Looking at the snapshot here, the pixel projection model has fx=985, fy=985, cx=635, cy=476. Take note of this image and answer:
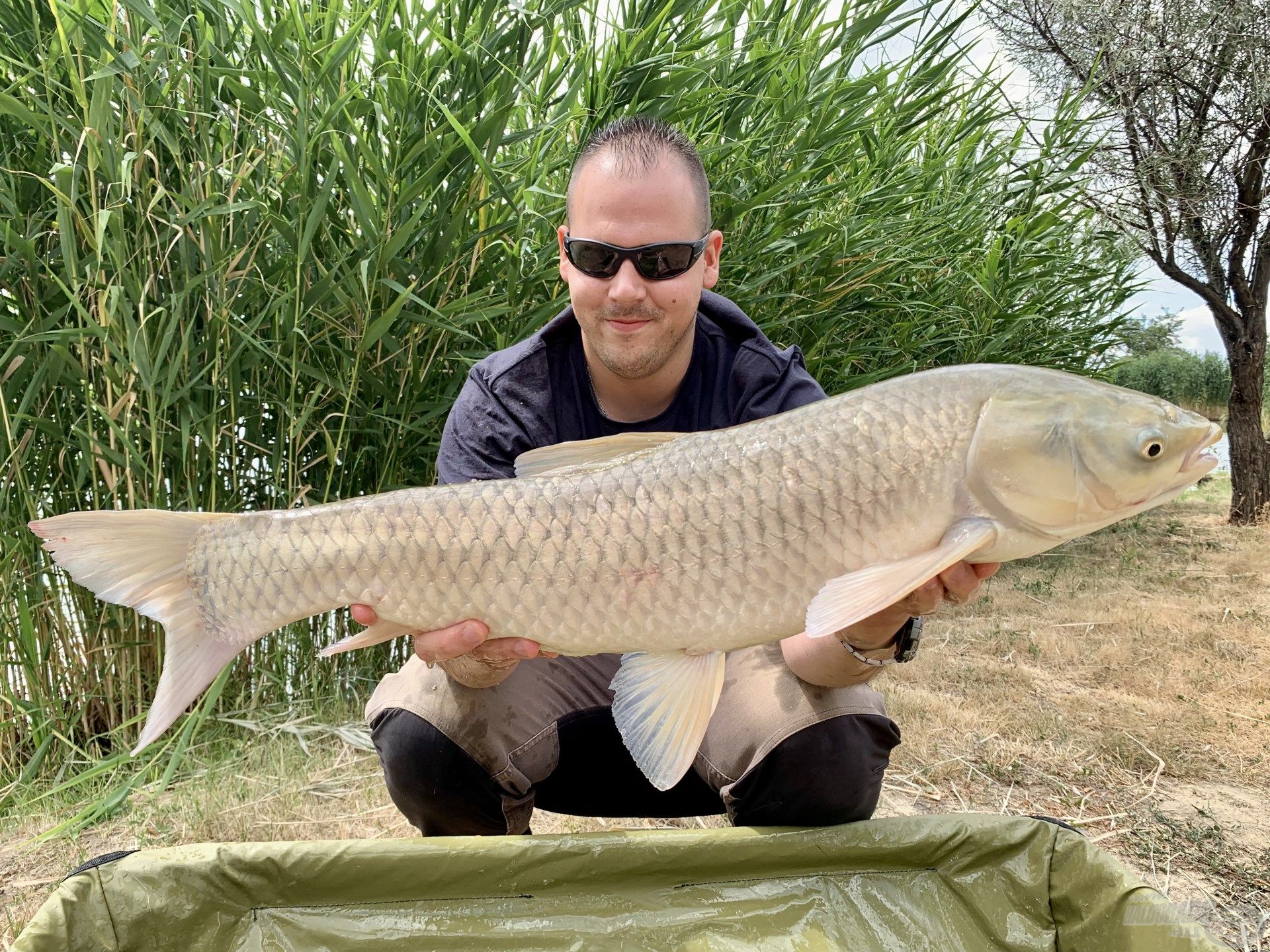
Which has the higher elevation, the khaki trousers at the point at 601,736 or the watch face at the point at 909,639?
the watch face at the point at 909,639

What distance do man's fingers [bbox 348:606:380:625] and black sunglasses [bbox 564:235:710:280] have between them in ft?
2.01

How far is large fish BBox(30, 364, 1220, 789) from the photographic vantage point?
115 centimetres

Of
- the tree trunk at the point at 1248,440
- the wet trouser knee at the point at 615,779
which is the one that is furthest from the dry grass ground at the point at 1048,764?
the tree trunk at the point at 1248,440

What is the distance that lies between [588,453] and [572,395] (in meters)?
Result: 0.42

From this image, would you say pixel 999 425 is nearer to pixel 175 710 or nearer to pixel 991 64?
pixel 175 710

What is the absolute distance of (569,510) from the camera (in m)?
1.23

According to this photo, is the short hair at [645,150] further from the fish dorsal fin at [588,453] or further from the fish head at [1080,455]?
the fish head at [1080,455]

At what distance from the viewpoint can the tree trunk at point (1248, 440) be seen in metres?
7.38

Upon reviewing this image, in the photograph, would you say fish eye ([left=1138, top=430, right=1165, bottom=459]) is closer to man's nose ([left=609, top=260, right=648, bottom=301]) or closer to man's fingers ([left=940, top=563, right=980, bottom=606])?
man's fingers ([left=940, top=563, right=980, bottom=606])

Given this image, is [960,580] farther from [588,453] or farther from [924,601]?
[588,453]

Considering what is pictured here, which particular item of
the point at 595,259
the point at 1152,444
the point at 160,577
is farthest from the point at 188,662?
the point at 1152,444

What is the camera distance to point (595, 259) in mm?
1519

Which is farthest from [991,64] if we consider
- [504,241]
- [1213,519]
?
[1213,519]

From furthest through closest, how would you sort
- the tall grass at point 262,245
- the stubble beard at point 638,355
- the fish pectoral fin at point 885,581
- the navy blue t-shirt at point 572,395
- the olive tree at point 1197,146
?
1. the olive tree at point 1197,146
2. the tall grass at point 262,245
3. the navy blue t-shirt at point 572,395
4. the stubble beard at point 638,355
5. the fish pectoral fin at point 885,581
